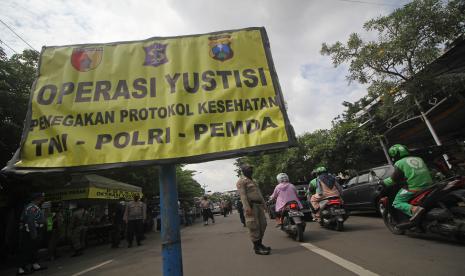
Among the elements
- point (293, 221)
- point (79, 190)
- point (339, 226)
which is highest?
point (79, 190)

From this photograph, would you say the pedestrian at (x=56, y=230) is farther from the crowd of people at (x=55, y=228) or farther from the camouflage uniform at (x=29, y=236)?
the camouflage uniform at (x=29, y=236)

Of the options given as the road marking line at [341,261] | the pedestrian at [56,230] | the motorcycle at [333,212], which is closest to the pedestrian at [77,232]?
the pedestrian at [56,230]

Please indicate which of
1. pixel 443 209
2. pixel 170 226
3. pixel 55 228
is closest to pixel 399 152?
pixel 443 209

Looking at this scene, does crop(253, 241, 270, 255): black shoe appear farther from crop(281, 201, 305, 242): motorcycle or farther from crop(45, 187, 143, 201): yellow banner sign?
crop(45, 187, 143, 201): yellow banner sign

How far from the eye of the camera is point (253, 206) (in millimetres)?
6141

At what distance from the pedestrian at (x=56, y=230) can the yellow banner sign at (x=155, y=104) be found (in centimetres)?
869

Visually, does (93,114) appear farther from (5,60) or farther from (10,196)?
(10,196)

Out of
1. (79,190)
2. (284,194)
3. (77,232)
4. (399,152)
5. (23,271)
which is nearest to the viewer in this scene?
(399,152)

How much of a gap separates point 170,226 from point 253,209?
4.04 m

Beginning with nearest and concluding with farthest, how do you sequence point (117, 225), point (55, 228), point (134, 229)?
point (55, 228) < point (134, 229) < point (117, 225)

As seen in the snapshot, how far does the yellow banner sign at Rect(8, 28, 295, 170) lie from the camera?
2053 millimetres

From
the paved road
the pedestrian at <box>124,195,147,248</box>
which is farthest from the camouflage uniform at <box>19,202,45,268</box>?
the pedestrian at <box>124,195,147,248</box>

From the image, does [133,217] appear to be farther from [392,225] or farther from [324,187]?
[392,225]

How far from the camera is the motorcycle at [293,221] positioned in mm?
6809
